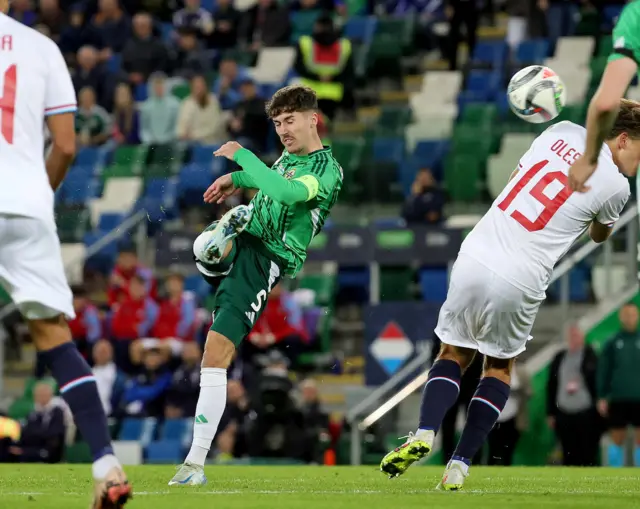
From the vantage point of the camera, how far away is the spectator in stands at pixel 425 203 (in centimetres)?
1579

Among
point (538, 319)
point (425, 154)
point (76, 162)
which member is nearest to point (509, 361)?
point (538, 319)

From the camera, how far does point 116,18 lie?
2219 cm

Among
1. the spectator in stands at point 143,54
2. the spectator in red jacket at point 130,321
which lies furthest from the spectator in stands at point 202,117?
the spectator in red jacket at point 130,321

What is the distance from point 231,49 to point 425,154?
5.21 meters

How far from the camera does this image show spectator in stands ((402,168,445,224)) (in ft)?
51.8

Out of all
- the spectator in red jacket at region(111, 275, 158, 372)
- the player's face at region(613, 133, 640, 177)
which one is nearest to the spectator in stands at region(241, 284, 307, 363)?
the spectator in red jacket at region(111, 275, 158, 372)

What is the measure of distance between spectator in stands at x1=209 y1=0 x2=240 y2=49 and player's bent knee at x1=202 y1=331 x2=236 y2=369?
1404 cm

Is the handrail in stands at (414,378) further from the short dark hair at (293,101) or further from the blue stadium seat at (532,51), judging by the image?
the short dark hair at (293,101)

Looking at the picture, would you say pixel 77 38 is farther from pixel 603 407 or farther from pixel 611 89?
pixel 611 89

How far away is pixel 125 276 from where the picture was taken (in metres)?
16.4

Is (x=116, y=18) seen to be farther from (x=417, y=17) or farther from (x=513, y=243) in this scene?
(x=513, y=243)

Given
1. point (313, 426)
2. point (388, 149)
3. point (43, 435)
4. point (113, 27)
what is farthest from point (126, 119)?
point (313, 426)

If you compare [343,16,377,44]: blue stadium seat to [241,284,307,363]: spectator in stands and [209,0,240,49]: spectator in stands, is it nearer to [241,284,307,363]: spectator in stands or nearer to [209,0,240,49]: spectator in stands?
[209,0,240,49]: spectator in stands

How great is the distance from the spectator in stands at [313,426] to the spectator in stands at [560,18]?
7.17 meters
